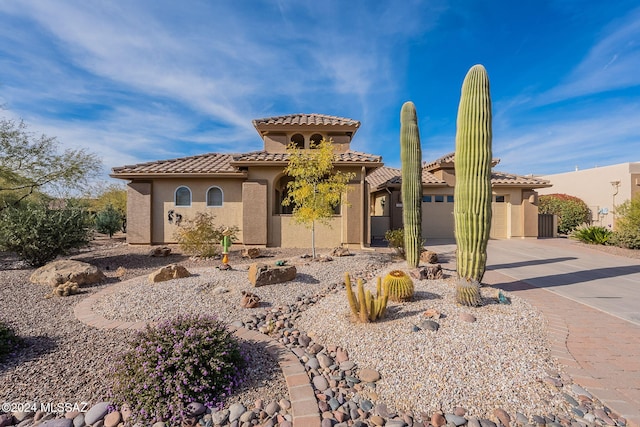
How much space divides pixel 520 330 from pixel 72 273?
33.3ft

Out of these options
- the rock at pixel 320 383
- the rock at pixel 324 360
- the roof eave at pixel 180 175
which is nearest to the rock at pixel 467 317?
the rock at pixel 324 360

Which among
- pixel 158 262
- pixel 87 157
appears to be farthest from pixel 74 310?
pixel 87 157

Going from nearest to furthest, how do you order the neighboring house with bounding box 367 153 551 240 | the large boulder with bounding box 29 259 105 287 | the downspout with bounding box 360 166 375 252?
1. the large boulder with bounding box 29 259 105 287
2. the downspout with bounding box 360 166 375 252
3. the neighboring house with bounding box 367 153 551 240

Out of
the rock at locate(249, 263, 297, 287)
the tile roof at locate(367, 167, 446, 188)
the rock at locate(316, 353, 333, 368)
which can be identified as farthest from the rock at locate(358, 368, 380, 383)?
the tile roof at locate(367, 167, 446, 188)

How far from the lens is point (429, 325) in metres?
4.30

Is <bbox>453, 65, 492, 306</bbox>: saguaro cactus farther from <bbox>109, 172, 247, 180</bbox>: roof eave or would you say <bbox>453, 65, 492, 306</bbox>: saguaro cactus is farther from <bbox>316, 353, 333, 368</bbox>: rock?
<bbox>109, 172, 247, 180</bbox>: roof eave

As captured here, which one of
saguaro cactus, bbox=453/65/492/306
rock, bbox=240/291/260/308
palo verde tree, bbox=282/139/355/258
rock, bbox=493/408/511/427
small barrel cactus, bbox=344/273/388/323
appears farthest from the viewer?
palo verde tree, bbox=282/139/355/258

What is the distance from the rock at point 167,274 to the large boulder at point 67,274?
1.74m

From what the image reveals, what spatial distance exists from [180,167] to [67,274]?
761 centimetres

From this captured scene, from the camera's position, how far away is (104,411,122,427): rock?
2.77 meters

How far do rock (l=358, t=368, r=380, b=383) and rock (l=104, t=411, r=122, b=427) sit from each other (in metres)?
2.69

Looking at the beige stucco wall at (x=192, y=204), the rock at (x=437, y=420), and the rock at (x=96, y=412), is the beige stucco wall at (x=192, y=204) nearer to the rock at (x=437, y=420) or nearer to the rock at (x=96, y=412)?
the rock at (x=96, y=412)

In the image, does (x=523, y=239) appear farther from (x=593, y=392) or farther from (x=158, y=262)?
(x=158, y=262)

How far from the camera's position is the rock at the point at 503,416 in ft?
8.87
